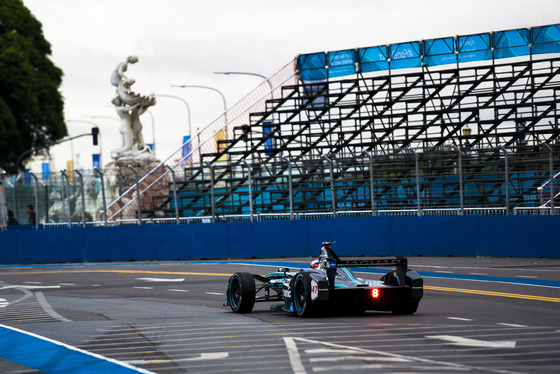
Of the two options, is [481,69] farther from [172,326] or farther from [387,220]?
[172,326]

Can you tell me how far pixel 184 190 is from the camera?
32.9m

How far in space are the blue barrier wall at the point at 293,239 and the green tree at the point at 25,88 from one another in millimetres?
23148

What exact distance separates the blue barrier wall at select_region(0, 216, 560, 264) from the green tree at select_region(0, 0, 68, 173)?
23148 mm

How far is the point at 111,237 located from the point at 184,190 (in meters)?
2.92

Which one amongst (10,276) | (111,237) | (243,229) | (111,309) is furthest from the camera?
(111,237)

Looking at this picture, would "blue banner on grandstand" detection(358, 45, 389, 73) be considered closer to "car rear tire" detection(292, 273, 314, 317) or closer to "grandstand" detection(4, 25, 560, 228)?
"grandstand" detection(4, 25, 560, 228)

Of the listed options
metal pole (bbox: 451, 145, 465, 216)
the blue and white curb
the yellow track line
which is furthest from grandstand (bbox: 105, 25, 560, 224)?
the blue and white curb

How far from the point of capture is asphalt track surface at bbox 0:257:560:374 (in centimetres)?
895

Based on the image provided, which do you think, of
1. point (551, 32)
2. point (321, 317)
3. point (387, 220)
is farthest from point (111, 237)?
point (321, 317)

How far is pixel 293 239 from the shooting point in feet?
93.5

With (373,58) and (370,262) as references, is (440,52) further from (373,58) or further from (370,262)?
(370,262)

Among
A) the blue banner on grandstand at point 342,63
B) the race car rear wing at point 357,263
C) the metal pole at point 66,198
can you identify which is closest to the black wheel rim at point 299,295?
the race car rear wing at point 357,263

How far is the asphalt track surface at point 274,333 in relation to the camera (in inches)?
352

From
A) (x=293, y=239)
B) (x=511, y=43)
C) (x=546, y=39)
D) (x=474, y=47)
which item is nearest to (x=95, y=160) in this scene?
(x=474, y=47)
